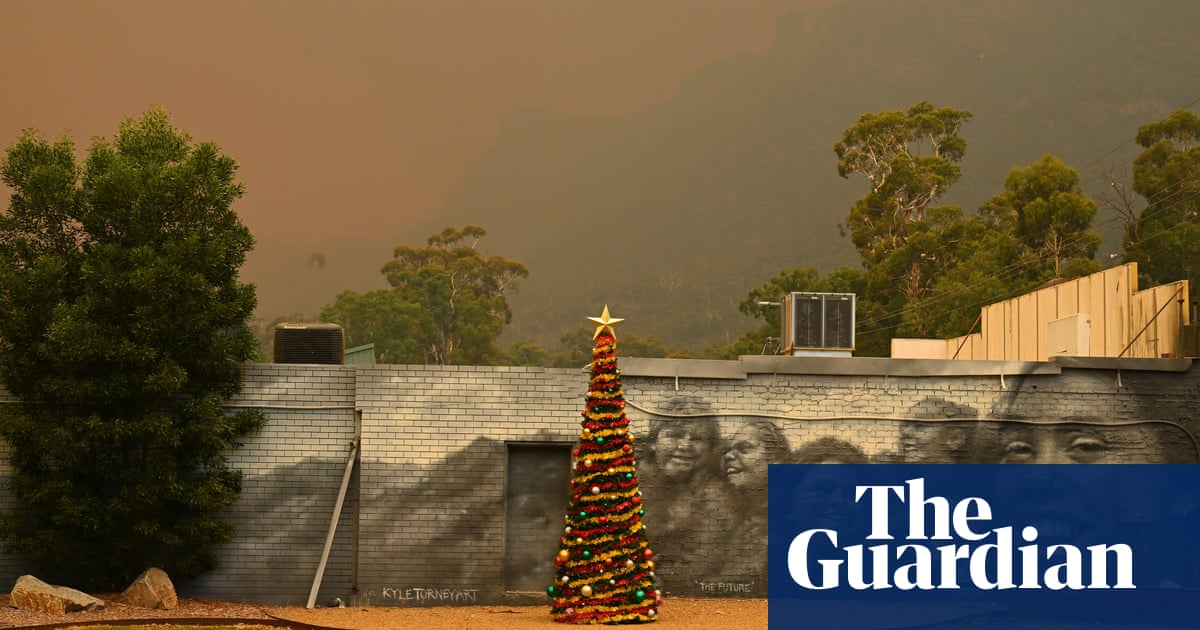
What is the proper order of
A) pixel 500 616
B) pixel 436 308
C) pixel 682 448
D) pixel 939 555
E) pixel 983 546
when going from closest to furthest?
pixel 939 555
pixel 983 546
pixel 500 616
pixel 682 448
pixel 436 308

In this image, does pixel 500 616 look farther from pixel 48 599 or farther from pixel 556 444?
pixel 48 599

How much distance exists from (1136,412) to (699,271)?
13904 centimetres

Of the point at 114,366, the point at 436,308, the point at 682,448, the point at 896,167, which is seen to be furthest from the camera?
the point at 436,308

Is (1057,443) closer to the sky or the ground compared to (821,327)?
closer to the ground

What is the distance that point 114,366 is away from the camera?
15.9m

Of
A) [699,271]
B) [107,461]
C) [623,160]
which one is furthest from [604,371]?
[623,160]

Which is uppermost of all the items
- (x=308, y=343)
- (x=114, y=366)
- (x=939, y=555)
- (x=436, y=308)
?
(x=436, y=308)

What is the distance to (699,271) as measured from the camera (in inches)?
6142

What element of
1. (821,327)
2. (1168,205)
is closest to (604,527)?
(821,327)

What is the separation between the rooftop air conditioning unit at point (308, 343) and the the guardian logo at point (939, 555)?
849cm

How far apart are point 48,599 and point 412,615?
4120mm

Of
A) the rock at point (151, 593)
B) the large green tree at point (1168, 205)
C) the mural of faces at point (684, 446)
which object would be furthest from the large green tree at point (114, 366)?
the large green tree at point (1168, 205)

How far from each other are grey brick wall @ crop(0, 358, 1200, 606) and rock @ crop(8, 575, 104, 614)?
5.49ft

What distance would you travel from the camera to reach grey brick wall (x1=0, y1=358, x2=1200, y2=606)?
16312 mm
